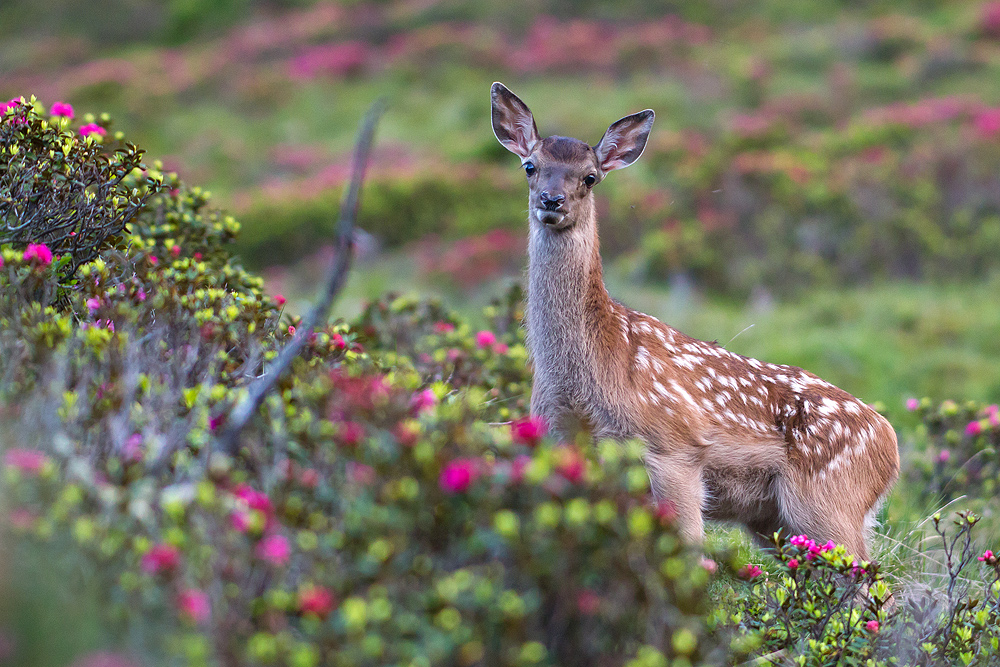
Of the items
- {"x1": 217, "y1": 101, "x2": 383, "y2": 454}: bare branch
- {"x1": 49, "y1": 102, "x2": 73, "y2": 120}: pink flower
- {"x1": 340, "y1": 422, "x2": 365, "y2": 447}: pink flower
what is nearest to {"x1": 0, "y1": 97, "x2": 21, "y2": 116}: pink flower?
{"x1": 49, "y1": 102, "x2": 73, "y2": 120}: pink flower

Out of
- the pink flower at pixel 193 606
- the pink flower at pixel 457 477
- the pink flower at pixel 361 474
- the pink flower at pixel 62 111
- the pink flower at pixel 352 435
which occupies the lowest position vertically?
the pink flower at pixel 193 606

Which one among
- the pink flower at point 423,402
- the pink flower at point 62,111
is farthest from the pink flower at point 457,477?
the pink flower at point 62,111

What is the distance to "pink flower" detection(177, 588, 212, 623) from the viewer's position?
213 cm

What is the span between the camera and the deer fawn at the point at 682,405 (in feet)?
14.0

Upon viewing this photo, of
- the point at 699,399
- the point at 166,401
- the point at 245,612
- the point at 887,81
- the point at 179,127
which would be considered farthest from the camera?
the point at 179,127

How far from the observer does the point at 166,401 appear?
3.10 meters

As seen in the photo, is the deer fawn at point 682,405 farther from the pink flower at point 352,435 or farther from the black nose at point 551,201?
the pink flower at point 352,435

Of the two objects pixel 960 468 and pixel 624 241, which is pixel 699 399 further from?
pixel 624 241

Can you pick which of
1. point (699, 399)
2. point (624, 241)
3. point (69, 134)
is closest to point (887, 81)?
point (624, 241)

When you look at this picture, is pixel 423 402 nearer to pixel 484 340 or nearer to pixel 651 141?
pixel 484 340

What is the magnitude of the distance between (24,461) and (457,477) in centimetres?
112

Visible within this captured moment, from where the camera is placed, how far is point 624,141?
5078 mm

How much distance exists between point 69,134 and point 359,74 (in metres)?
18.1

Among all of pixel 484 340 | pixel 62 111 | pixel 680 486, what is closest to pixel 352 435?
pixel 680 486
